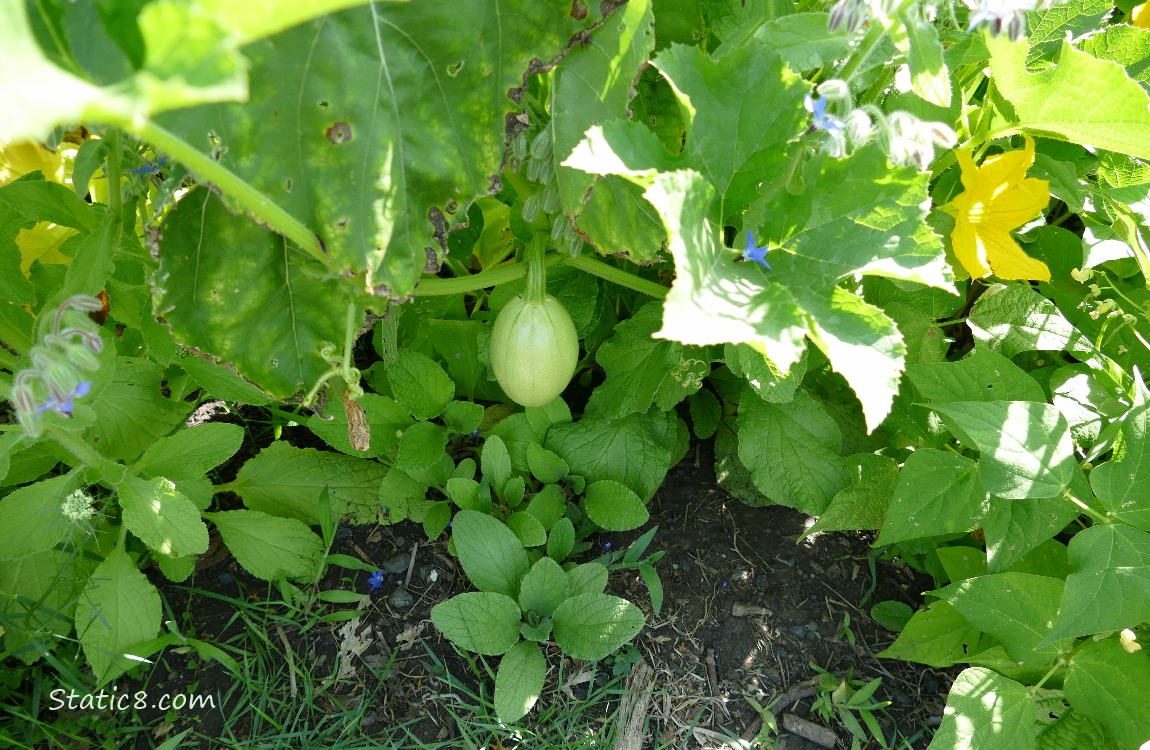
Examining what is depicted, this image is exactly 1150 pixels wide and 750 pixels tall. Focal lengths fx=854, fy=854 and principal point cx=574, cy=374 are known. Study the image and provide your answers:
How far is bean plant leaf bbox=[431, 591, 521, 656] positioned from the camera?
A: 73.6 inches

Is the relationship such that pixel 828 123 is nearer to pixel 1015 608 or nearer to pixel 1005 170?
pixel 1005 170

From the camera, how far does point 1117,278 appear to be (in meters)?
2.29

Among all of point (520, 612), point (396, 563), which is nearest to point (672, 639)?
point (520, 612)

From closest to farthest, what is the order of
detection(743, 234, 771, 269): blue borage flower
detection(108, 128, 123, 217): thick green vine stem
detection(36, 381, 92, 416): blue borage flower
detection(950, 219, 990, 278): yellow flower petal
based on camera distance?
detection(36, 381, 92, 416): blue borage flower < detection(743, 234, 771, 269): blue borage flower < detection(108, 128, 123, 217): thick green vine stem < detection(950, 219, 990, 278): yellow flower petal

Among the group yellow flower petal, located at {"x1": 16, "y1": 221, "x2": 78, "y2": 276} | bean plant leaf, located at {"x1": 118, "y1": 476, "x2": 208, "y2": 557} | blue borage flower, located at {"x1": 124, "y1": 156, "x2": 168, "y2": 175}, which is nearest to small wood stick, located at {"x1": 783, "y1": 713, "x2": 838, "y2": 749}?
bean plant leaf, located at {"x1": 118, "y1": 476, "x2": 208, "y2": 557}

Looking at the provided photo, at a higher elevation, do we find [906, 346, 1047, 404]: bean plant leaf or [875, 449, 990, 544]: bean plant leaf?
[906, 346, 1047, 404]: bean plant leaf

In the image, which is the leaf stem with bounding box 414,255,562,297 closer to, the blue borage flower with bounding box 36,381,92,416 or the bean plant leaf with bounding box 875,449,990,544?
the blue borage flower with bounding box 36,381,92,416

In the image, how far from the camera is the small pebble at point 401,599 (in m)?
2.10

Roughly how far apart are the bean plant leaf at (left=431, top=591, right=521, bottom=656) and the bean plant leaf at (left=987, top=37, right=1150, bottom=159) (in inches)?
58.9

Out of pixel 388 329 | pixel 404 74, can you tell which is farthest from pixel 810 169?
pixel 388 329

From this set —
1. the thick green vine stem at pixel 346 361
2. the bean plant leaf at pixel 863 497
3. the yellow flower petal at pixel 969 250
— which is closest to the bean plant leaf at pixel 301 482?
the thick green vine stem at pixel 346 361

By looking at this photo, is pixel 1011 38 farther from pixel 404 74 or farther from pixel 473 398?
pixel 473 398

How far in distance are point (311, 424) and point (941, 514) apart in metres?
1.43

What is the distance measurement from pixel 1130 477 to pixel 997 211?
628 millimetres
